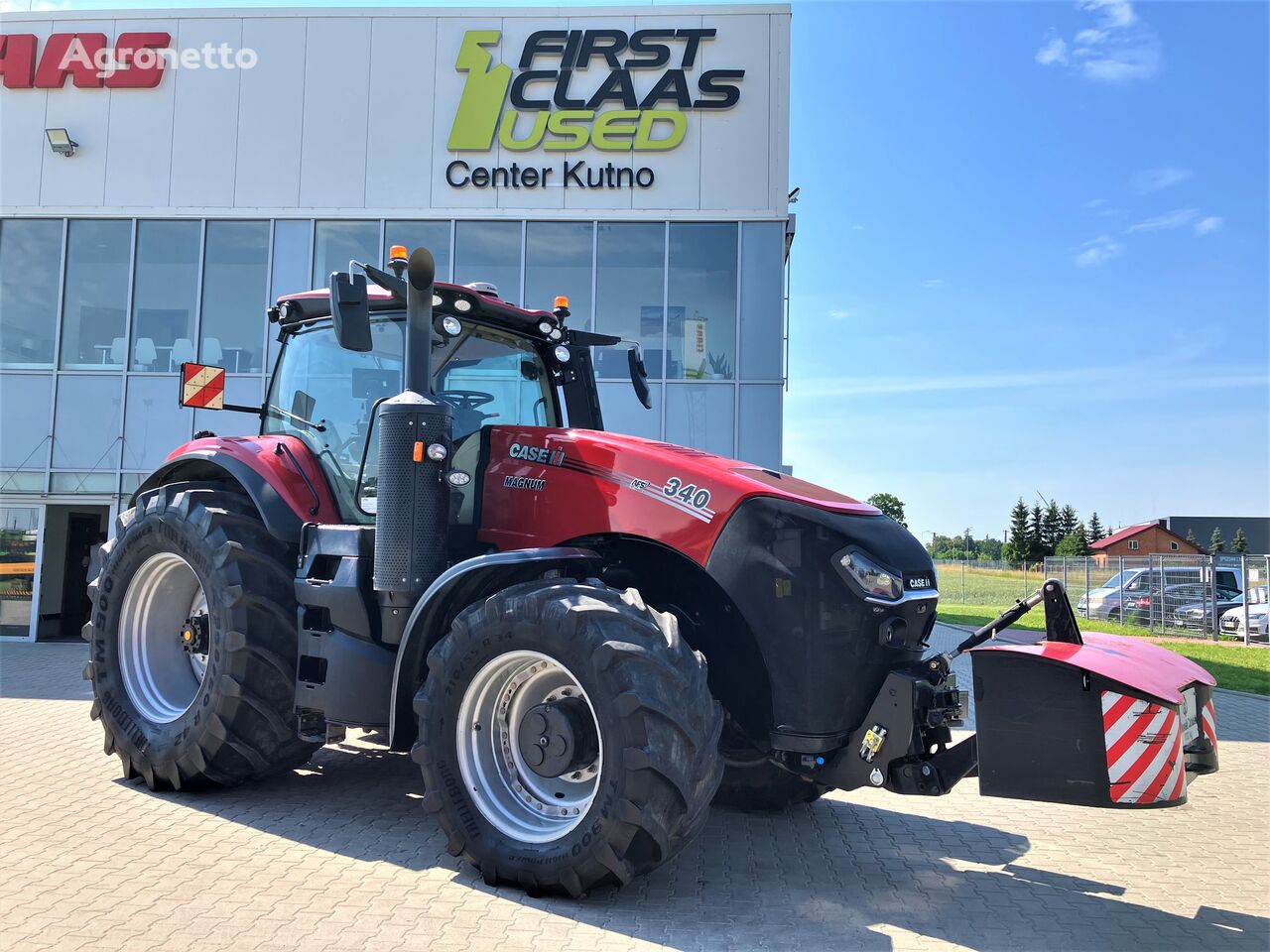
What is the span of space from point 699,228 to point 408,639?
9.65m

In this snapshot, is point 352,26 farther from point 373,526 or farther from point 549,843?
point 549,843

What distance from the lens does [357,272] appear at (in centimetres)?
436

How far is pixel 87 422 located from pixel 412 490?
36.0ft

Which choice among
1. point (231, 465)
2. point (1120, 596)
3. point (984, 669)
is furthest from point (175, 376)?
point (1120, 596)

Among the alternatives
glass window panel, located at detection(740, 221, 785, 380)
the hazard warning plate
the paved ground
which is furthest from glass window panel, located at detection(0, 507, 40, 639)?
glass window panel, located at detection(740, 221, 785, 380)

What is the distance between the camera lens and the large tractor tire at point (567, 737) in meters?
3.39

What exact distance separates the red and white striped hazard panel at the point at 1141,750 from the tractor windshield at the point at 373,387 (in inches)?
127

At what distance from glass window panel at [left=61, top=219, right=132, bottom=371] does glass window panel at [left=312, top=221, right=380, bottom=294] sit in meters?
2.77

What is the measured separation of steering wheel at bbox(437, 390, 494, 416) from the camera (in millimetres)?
4984

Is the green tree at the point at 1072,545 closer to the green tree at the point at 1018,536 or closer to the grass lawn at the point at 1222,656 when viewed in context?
the green tree at the point at 1018,536

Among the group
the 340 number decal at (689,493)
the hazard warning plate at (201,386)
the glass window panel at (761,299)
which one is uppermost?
the glass window panel at (761,299)

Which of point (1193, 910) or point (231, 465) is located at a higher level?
point (231, 465)

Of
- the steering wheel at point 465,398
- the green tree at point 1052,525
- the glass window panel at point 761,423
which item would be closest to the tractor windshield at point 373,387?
the steering wheel at point 465,398

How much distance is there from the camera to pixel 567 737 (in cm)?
370
